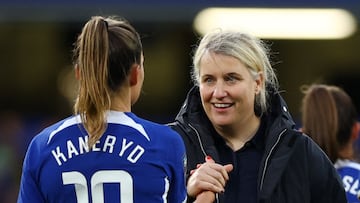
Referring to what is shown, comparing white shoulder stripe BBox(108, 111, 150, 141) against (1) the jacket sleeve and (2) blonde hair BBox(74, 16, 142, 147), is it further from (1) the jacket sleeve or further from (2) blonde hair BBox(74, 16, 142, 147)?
(1) the jacket sleeve

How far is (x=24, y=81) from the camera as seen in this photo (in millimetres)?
13703

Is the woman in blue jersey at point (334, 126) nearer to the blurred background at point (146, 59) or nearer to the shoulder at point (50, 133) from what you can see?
the shoulder at point (50, 133)

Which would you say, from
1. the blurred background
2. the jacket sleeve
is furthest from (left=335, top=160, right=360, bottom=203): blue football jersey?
the blurred background

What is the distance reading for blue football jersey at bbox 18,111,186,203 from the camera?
11.1 ft

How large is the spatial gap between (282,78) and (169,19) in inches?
62.6

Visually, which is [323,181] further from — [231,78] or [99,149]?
[99,149]

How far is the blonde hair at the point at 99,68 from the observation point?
3422 mm

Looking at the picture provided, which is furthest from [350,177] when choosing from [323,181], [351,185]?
[323,181]

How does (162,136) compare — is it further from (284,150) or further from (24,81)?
(24,81)

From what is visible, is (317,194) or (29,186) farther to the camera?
(317,194)

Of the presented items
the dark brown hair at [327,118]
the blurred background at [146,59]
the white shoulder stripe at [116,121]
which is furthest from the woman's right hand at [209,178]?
the blurred background at [146,59]

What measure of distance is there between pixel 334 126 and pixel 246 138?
3.85 ft

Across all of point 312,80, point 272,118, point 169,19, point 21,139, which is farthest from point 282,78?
point 272,118

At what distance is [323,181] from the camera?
4.11 meters
